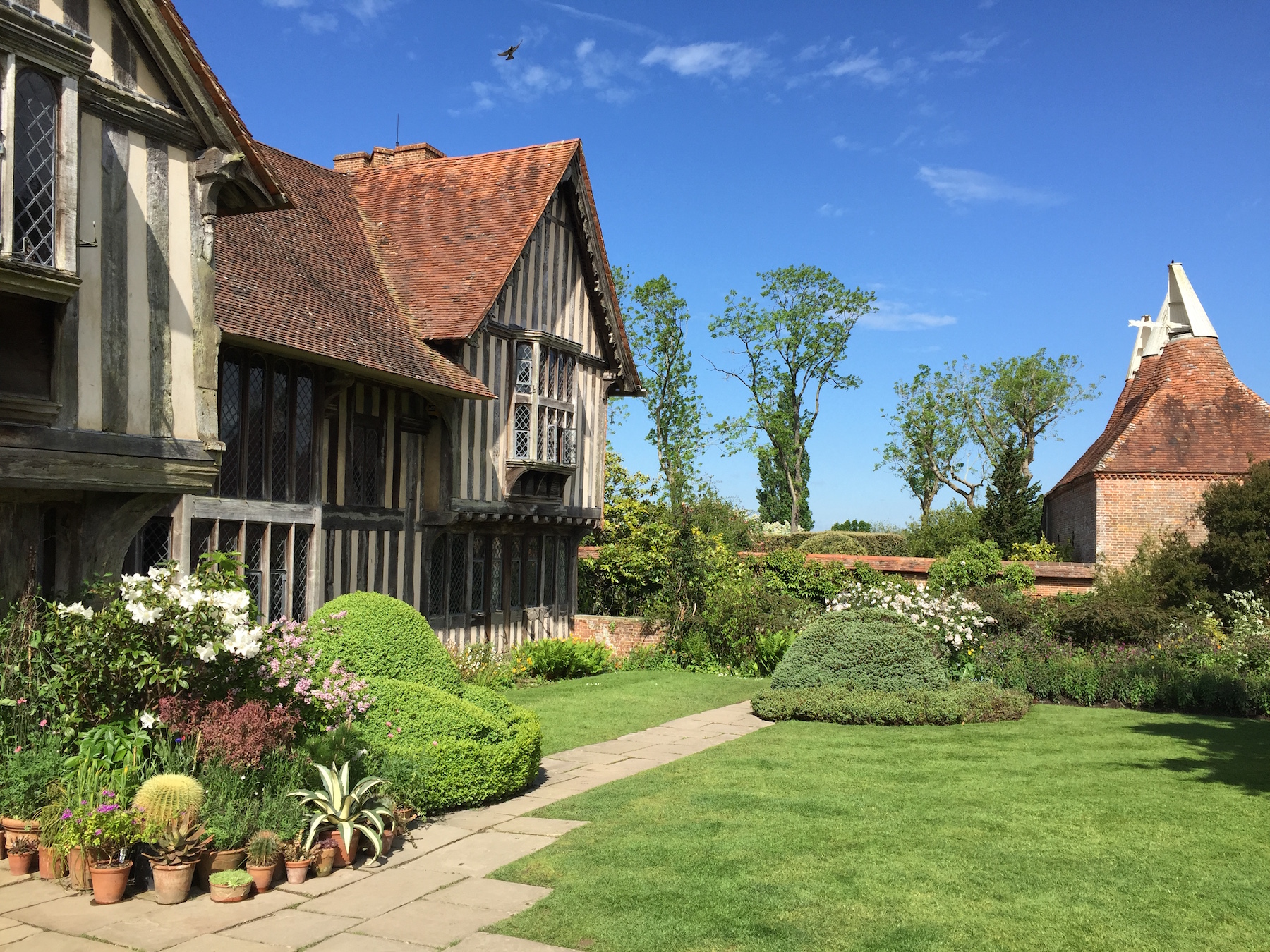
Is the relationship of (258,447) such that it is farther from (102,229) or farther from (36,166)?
(36,166)

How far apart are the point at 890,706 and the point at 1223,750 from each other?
12.9 ft

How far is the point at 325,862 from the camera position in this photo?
272 inches

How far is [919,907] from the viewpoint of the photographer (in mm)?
6262

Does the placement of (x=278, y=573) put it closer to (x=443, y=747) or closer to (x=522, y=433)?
(x=443, y=747)

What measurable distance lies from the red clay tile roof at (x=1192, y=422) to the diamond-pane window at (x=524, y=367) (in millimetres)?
18317

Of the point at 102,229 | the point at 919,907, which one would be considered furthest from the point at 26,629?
the point at 919,907

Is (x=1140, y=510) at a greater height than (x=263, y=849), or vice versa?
(x=1140, y=510)

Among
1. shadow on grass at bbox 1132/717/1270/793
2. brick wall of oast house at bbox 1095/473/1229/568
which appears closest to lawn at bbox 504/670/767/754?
shadow on grass at bbox 1132/717/1270/793

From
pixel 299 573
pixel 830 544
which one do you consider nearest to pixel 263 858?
pixel 299 573

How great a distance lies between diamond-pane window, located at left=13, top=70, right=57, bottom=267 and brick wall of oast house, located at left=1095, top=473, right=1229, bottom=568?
88.3 feet

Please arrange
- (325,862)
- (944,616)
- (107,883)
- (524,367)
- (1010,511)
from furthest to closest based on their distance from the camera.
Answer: (1010,511) → (524,367) → (944,616) → (325,862) → (107,883)

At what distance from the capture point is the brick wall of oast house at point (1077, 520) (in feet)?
95.0

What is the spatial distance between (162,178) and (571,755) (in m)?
7.26

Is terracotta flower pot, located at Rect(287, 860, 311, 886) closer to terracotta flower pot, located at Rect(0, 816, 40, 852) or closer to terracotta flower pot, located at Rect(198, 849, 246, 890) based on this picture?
terracotta flower pot, located at Rect(198, 849, 246, 890)
